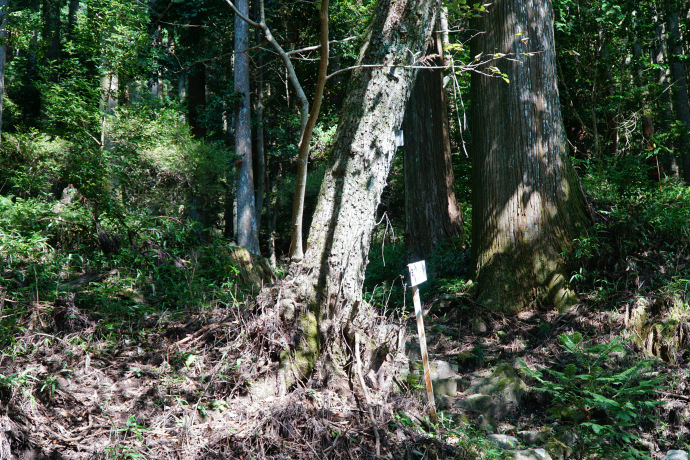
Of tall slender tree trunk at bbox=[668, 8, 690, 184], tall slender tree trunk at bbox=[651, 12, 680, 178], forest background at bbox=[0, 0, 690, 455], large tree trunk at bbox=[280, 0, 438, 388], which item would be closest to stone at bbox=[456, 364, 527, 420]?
forest background at bbox=[0, 0, 690, 455]

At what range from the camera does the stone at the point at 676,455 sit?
140 inches

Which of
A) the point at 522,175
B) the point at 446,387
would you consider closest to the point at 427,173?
the point at 522,175

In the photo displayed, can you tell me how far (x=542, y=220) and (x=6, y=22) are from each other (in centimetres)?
800

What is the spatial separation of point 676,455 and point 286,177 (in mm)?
14480

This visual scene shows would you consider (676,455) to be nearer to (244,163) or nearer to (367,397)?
(367,397)

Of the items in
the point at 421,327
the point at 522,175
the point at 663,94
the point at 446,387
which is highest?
the point at 663,94

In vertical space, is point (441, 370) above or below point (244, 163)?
below

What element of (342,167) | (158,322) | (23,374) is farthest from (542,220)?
(23,374)

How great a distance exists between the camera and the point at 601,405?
3.72m

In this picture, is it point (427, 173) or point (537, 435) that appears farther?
point (427, 173)

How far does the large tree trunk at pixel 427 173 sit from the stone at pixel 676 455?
543 cm

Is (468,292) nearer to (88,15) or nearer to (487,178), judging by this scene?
(487,178)

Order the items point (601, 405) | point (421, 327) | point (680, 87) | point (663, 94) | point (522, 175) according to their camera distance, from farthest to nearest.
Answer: point (680, 87)
point (663, 94)
point (522, 175)
point (421, 327)
point (601, 405)

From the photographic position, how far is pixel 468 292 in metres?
6.62
